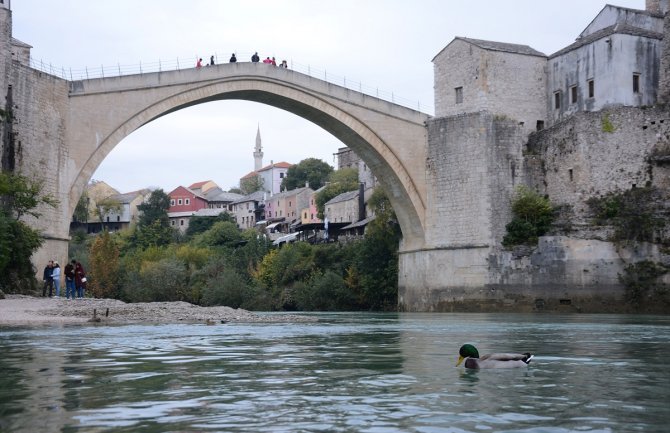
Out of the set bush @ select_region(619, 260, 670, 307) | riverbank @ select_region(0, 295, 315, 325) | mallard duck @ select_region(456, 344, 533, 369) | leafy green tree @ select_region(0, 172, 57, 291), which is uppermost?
leafy green tree @ select_region(0, 172, 57, 291)

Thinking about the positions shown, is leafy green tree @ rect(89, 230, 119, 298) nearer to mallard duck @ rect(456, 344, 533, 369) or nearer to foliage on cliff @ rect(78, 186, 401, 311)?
foliage on cliff @ rect(78, 186, 401, 311)

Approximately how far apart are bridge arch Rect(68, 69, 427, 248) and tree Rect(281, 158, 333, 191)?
50718 millimetres

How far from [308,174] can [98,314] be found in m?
67.3

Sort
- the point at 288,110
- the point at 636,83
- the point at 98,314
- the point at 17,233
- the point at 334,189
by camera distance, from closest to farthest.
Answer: the point at 98,314 < the point at 17,233 < the point at 636,83 < the point at 288,110 < the point at 334,189

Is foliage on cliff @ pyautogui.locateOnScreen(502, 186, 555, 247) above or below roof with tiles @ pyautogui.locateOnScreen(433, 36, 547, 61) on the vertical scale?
below

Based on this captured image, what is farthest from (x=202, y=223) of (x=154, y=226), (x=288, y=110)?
(x=288, y=110)

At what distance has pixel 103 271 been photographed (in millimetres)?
45438

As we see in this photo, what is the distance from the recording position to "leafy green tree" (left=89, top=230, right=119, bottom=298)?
44781 millimetres

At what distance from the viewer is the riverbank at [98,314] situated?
15.0 m

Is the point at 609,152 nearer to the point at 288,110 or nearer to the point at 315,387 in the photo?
the point at 288,110

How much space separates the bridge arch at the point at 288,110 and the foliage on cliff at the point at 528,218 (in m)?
3.02

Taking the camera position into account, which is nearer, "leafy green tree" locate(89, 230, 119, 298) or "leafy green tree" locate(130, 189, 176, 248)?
"leafy green tree" locate(89, 230, 119, 298)

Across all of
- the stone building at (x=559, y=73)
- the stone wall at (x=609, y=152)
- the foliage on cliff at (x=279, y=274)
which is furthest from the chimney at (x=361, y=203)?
the stone wall at (x=609, y=152)

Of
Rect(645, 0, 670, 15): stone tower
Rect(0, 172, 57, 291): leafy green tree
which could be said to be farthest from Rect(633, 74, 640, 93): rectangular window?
Rect(0, 172, 57, 291): leafy green tree
